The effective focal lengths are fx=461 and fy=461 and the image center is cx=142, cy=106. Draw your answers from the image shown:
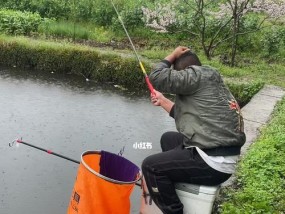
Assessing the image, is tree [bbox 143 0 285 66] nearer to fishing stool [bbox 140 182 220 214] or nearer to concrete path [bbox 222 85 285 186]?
concrete path [bbox 222 85 285 186]

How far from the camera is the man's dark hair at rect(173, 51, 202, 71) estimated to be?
3.58 metres

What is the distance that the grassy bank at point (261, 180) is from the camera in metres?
3.52

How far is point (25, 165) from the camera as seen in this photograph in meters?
5.29

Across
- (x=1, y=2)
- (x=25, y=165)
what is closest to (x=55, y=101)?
(x=25, y=165)

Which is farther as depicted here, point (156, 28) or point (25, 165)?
point (156, 28)

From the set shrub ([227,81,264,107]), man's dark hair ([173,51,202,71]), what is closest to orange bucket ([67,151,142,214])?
man's dark hair ([173,51,202,71])

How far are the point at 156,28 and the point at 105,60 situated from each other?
288 cm

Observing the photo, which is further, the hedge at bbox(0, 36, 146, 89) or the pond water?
the hedge at bbox(0, 36, 146, 89)

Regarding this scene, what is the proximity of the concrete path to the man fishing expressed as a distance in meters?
1.37

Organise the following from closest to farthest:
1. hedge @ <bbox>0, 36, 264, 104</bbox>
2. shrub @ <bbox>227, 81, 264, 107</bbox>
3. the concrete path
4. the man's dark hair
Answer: the man's dark hair, the concrete path, shrub @ <bbox>227, 81, 264, 107</bbox>, hedge @ <bbox>0, 36, 264, 104</bbox>

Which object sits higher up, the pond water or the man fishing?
the man fishing

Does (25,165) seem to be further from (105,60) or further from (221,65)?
(221,65)

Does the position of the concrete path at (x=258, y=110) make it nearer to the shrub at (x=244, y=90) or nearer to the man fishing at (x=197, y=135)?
the shrub at (x=244, y=90)

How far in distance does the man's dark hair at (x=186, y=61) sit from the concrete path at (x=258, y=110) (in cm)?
150
